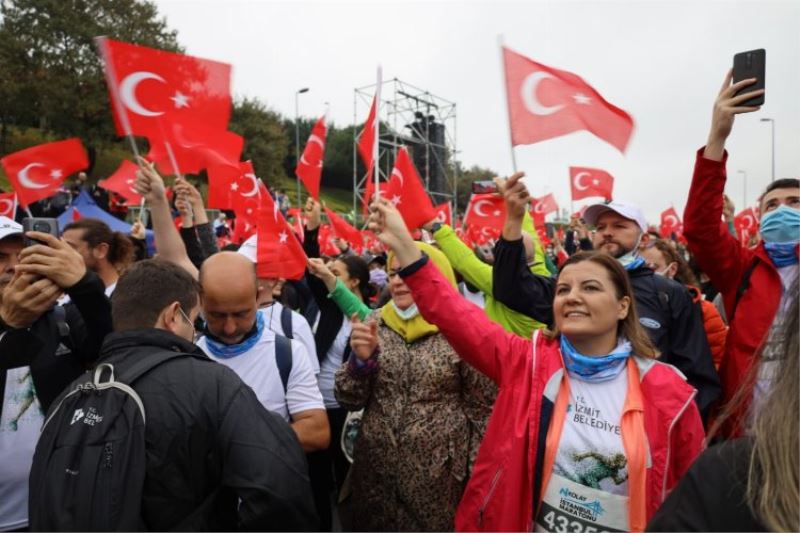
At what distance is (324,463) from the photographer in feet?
12.1

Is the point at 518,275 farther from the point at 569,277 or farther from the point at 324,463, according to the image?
the point at 324,463

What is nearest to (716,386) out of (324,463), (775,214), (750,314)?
(750,314)

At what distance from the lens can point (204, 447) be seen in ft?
5.68

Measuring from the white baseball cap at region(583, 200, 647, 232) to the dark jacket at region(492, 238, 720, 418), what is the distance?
35 centimetres

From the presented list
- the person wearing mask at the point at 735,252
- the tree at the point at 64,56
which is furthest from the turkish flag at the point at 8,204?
the tree at the point at 64,56

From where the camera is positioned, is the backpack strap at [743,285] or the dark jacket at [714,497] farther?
the backpack strap at [743,285]

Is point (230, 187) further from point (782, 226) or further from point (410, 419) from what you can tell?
point (782, 226)

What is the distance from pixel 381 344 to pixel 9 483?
1.78 m

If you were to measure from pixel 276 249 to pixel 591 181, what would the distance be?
523 cm

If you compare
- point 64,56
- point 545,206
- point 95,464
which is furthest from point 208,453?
point 64,56

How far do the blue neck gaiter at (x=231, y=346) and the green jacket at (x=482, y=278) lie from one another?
140cm

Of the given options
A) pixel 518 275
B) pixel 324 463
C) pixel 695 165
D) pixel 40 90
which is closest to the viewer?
pixel 695 165

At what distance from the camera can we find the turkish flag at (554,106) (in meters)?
3.12

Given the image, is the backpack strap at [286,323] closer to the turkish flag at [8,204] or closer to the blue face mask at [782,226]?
the blue face mask at [782,226]
